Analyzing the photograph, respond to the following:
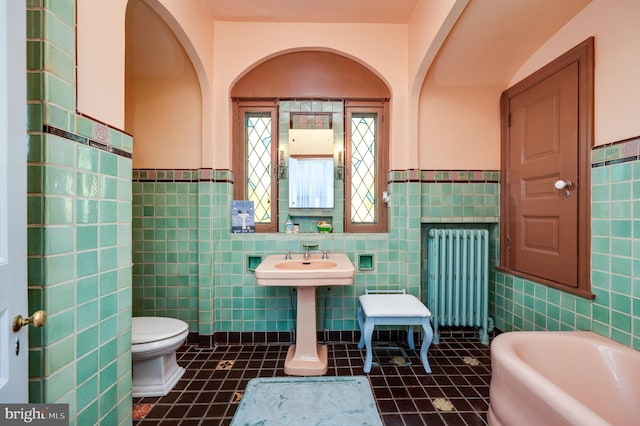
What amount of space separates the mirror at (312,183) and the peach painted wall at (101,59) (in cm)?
140

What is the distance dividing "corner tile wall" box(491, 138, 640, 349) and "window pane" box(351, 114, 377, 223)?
145 centimetres

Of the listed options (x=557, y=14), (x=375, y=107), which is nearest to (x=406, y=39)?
(x=375, y=107)

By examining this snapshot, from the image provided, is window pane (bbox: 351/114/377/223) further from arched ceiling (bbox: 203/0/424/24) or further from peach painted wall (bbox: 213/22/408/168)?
arched ceiling (bbox: 203/0/424/24)

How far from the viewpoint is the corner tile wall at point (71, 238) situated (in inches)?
34.3

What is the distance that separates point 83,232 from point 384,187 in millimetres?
2094

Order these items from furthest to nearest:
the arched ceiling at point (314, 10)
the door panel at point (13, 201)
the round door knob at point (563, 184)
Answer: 1. the arched ceiling at point (314, 10)
2. the round door knob at point (563, 184)
3. the door panel at point (13, 201)

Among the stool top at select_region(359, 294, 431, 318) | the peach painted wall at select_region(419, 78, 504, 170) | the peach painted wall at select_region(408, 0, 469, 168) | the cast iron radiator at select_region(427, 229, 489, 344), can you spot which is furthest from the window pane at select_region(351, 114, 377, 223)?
the stool top at select_region(359, 294, 431, 318)

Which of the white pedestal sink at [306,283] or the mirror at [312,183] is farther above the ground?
the mirror at [312,183]

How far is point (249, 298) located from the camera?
2334mm

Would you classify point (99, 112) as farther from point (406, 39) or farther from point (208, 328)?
point (406, 39)

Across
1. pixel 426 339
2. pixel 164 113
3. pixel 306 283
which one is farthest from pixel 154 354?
pixel 164 113

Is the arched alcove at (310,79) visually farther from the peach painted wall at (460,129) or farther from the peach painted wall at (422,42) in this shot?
the peach painted wall at (460,129)

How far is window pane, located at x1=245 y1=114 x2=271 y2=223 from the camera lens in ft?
8.16

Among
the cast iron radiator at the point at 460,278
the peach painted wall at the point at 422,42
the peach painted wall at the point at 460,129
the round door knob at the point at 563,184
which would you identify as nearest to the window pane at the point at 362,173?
the peach painted wall at the point at 422,42
